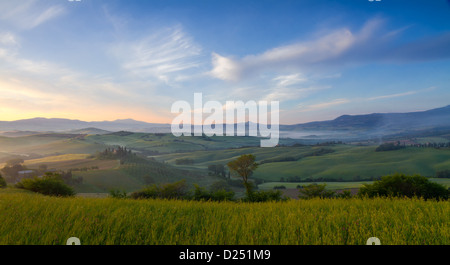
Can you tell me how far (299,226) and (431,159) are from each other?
26188cm

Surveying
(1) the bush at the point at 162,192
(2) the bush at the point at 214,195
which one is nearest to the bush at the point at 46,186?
(1) the bush at the point at 162,192

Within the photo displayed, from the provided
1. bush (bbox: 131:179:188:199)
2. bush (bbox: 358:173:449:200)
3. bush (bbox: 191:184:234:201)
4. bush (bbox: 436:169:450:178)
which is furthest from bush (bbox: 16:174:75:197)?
bush (bbox: 436:169:450:178)

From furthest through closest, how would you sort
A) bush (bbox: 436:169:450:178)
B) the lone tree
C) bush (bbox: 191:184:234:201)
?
bush (bbox: 436:169:450:178)
the lone tree
bush (bbox: 191:184:234:201)

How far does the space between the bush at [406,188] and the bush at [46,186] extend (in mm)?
31563

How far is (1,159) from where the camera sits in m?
137

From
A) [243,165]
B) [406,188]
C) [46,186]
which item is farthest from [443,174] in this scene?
[46,186]

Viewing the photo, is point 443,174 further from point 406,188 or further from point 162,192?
point 162,192

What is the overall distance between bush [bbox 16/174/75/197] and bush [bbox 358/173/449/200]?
31563mm

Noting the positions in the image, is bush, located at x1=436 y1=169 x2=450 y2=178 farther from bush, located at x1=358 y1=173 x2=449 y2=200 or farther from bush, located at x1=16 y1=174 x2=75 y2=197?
bush, located at x1=16 y1=174 x2=75 y2=197

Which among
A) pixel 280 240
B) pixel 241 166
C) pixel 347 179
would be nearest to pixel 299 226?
pixel 280 240

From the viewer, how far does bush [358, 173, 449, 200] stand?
16.3 metres
